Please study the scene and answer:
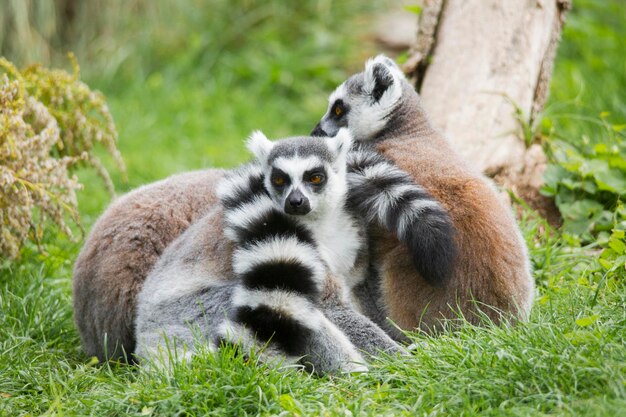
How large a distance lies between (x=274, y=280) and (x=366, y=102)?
1781 millimetres

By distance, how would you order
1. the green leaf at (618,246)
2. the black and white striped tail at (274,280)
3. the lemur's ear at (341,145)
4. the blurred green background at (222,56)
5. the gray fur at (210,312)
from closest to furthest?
the black and white striped tail at (274,280) < the gray fur at (210,312) < the lemur's ear at (341,145) < the green leaf at (618,246) < the blurred green background at (222,56)

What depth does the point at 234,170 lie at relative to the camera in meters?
4.79

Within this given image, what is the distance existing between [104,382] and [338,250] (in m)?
1.50

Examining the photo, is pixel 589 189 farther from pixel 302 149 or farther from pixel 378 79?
pixel 302 149

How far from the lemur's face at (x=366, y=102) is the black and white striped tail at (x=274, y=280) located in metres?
1.26

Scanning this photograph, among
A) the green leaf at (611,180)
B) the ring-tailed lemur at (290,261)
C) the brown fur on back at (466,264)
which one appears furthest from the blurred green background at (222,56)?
the brown fur on back at (466,264)

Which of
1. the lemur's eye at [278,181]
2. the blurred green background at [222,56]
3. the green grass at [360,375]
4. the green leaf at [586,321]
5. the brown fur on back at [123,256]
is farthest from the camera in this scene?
the blurred green background at [222,56]

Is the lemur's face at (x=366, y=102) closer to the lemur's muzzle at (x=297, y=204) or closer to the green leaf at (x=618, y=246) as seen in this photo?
the lemur's muzzle at (x=297, y=204)

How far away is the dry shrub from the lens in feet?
17.4

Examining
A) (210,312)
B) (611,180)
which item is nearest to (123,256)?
(210,312)

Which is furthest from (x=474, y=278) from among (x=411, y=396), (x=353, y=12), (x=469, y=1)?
(x=353, y=12)

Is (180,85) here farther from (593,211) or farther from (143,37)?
(593,211)

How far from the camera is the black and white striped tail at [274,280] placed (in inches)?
157

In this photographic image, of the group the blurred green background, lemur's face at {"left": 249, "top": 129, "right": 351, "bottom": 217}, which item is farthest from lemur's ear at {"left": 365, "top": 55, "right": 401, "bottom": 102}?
the blurred green background
